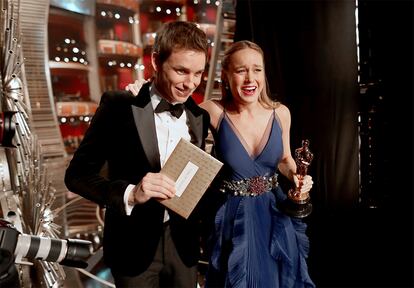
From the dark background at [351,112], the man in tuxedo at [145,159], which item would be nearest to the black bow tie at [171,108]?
the man in tuxedo at [145,159]

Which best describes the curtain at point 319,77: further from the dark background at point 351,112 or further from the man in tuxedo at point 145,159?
the man in tuxedo at point 145,159

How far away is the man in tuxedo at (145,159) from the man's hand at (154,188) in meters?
0.02

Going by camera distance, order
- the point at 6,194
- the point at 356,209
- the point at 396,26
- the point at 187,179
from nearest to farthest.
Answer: the point at 187,179 → the point at 6,194 → the point at 396,26 → the point at 356,209

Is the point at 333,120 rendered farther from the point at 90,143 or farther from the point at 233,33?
the point at 90,143

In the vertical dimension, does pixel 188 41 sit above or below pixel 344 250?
above

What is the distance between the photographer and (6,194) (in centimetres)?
165

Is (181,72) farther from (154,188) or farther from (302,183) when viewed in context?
(302,183)

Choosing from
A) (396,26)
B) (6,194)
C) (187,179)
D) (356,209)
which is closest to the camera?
(187,179)

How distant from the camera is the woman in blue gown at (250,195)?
1.51 metres

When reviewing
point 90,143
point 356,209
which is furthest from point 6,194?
point 356,209

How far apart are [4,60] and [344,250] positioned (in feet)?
7.70

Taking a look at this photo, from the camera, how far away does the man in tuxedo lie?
1172 millimetres

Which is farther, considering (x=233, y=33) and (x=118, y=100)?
(x=233, y=33)

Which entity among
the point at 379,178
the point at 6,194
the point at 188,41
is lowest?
the point at 379,178
